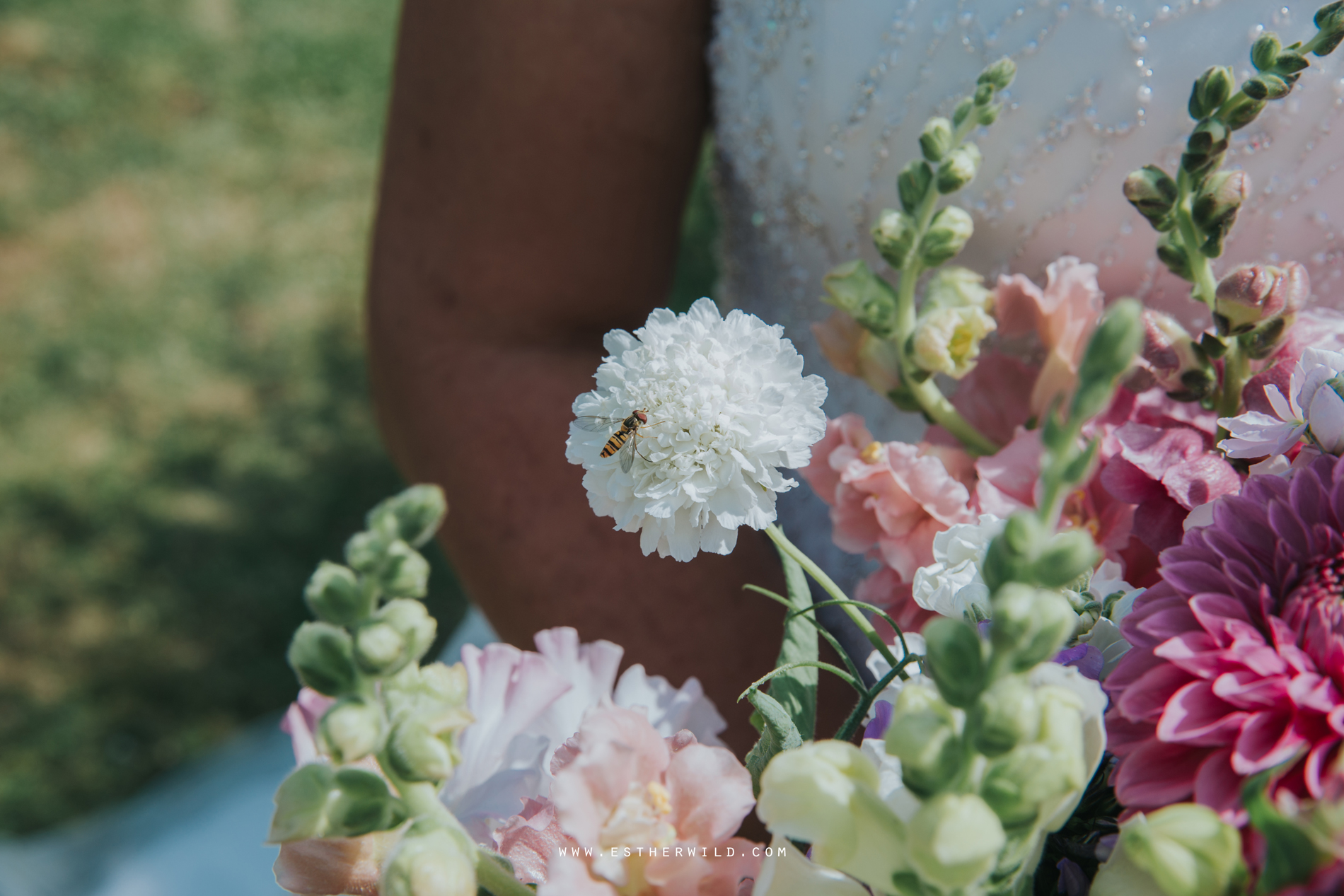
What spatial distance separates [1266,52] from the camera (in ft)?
0.95

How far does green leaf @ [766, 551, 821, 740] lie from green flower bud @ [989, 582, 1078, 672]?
11 centimetres

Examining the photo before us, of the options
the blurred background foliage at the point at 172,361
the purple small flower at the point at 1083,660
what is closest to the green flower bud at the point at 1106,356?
the purple small flower at the point at 1083,660

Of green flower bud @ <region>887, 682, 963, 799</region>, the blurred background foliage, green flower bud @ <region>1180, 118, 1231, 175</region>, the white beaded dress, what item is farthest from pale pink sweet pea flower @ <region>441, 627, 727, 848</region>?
the blurred background foliage

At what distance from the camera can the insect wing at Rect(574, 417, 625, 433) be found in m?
0.26

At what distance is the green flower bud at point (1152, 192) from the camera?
29 centimetres

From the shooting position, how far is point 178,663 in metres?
1.55

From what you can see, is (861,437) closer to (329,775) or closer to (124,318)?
(329,775)

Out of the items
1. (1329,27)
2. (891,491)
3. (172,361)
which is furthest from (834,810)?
(172,361)

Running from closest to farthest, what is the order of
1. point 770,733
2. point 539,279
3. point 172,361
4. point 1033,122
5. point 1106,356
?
point 1106,356 < point 770,733 < point 1033,122 < point 539,279 < point 172,361

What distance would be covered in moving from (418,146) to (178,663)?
1153mm

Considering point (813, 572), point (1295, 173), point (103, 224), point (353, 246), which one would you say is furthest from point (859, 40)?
point (103, 224)

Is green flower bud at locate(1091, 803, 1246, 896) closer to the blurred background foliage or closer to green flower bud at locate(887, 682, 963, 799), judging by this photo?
green flower bud at locate(887, 682, 963, 799)

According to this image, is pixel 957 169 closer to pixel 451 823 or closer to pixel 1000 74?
pixel 1000 74

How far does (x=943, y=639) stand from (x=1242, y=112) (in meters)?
0.20
